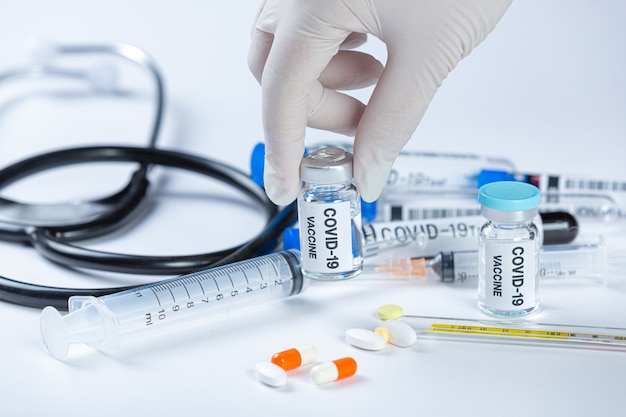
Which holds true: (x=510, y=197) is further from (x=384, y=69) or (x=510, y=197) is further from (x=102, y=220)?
(x=102, y=220)

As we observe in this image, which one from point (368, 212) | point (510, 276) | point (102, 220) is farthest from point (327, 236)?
point (102, 220)

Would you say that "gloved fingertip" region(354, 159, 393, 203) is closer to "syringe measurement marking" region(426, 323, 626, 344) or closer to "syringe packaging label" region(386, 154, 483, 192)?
"syringe measurement marking" region(426, 323, 626, 344)

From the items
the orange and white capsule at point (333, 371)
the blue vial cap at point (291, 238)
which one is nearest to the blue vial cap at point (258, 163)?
the blue vial cap at point (291, 238)

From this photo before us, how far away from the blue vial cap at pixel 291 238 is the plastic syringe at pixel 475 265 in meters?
0.17

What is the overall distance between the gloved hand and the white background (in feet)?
1.05

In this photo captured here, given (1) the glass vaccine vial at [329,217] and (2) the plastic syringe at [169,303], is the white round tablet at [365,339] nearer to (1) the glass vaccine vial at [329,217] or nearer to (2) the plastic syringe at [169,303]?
(1) the glass vaccine vial at [329,217]

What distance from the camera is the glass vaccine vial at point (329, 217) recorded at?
5.86 ft

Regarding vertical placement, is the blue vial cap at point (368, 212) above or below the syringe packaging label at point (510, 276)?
above

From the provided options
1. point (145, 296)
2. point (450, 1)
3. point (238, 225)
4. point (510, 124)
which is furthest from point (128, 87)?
point (450, 1)

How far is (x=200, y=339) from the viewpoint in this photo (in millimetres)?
1862

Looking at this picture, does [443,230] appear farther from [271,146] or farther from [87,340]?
[87,340]

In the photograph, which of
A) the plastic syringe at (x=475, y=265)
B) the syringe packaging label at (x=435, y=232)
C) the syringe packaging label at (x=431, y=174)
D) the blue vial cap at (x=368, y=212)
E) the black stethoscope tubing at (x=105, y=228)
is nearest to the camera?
the black stethoscope tubing at (x=105, y=228)

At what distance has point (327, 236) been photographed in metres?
1.82

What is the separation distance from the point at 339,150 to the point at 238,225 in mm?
631
